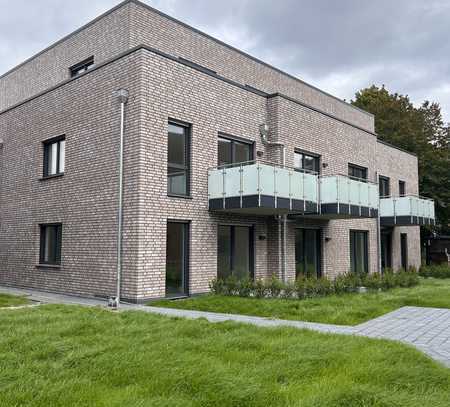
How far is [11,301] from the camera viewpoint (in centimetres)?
1109

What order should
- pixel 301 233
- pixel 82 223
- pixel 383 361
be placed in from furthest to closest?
pixel 301 233 < pixel 82 223 < pixel 383 361

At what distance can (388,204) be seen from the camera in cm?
2094

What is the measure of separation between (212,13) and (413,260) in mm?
19350

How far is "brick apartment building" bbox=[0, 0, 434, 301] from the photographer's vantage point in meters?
11.9

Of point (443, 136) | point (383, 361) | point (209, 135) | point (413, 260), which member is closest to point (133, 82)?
point (209, 135)

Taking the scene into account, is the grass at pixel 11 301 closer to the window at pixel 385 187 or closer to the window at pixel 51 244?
the window at pixel 51 244

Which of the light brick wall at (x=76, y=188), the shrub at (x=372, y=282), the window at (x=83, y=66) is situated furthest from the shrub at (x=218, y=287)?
the window at (x=83, y=66)

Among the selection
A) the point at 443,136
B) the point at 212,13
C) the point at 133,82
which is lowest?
the point at 133,82

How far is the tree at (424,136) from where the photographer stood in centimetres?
3136

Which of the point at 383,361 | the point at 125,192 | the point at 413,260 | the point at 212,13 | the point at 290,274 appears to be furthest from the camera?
the point at 413,260

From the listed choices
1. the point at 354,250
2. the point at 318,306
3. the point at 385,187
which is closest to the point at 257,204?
the point at 318,306

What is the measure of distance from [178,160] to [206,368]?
8610 mm

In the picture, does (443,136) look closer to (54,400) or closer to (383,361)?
(383,361)

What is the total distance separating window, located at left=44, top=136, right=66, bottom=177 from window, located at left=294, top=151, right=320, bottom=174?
767 centimetres
